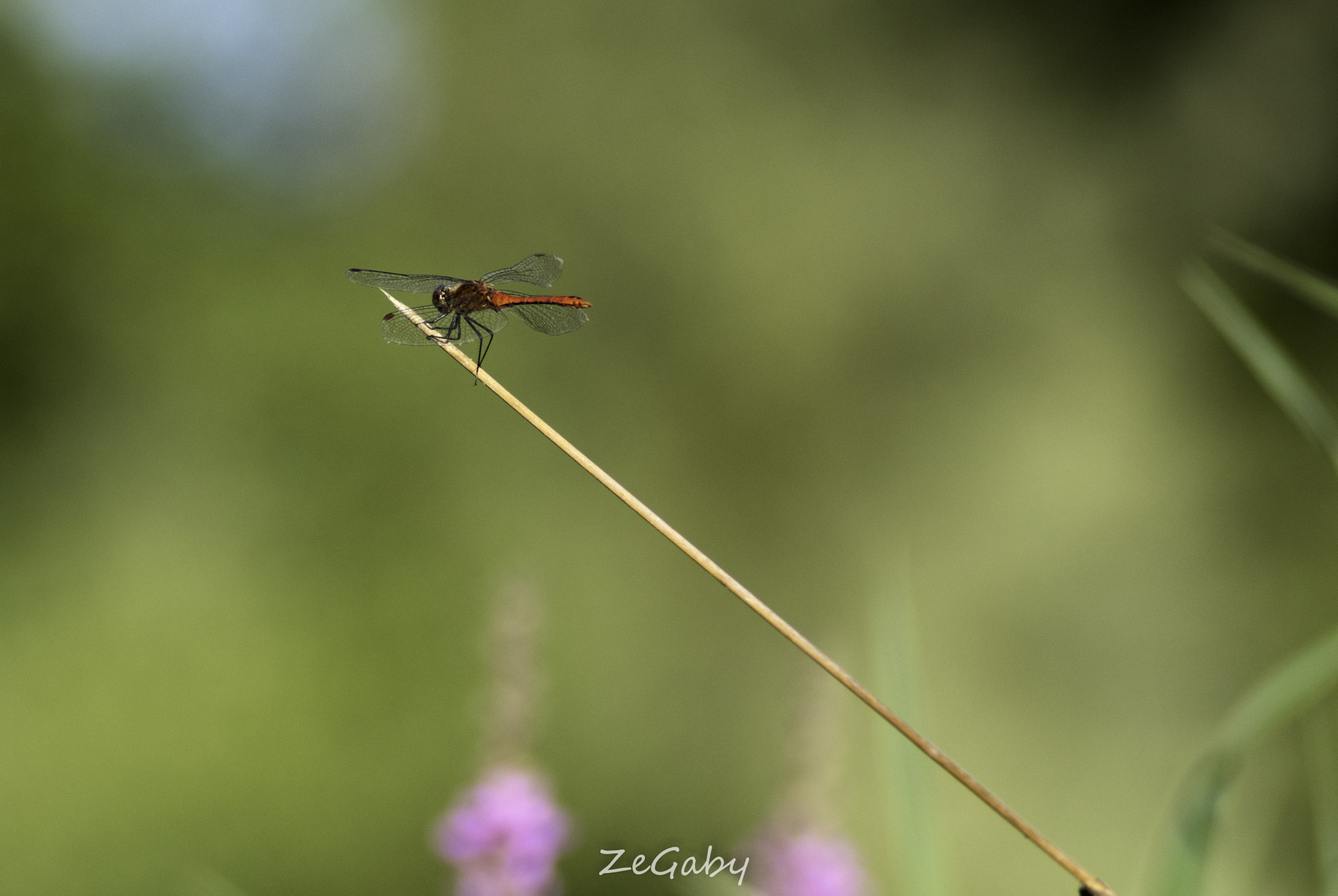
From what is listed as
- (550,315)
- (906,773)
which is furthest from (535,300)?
(906,773)

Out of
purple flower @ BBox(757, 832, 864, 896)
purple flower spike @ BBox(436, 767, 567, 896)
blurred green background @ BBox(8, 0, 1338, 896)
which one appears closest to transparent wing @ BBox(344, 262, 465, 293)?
purple flower spike @ BBox(436, 767, 567, 896)

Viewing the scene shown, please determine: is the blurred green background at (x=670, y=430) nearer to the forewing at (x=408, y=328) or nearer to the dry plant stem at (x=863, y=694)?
the forewing at (x=408, y=328)

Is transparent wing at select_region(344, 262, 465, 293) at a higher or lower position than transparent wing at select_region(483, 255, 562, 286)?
lower

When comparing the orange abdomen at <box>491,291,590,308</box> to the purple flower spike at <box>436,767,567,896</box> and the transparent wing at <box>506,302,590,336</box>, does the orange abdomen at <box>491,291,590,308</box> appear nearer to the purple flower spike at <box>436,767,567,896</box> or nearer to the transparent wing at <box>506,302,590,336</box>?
the transparent wing at <box>506,302,590,336</box>

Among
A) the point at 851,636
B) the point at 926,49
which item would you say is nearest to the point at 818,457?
the point at 851,636

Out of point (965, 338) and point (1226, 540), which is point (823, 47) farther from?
point (1226, 540)

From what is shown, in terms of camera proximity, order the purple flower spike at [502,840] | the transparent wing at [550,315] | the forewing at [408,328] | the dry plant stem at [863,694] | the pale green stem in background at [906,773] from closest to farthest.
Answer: the dry plant stem at [863,694] < the pale green stem in background at [906,773] < the purple flower spike at [502,840] < the forewing at [408,328] < the transparent wing at [550,315]

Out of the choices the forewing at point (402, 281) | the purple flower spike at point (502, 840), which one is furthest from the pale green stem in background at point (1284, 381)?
the forewing at point (402, 281)
